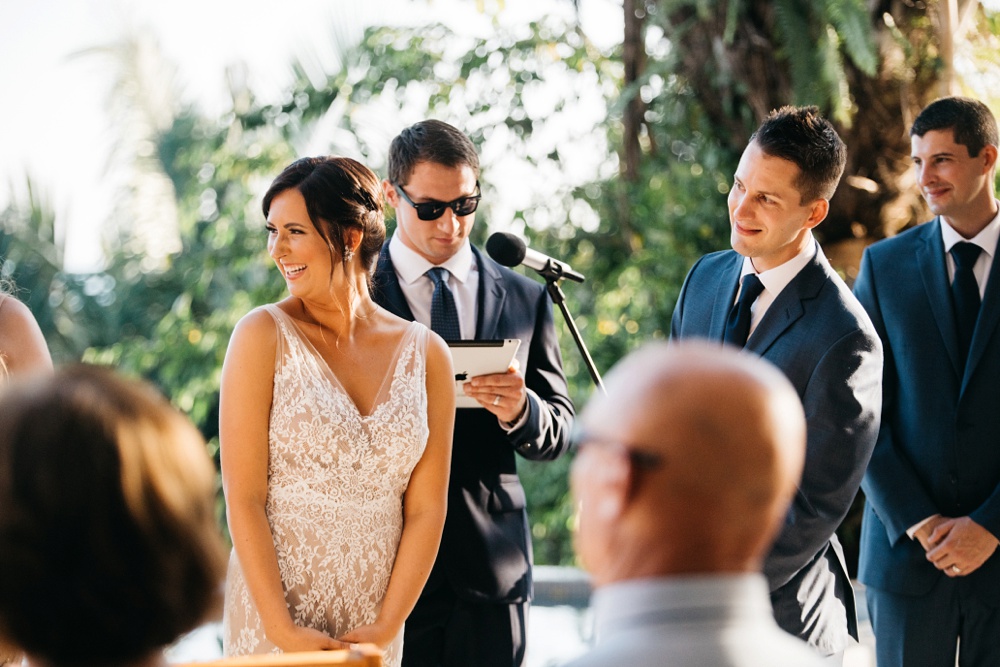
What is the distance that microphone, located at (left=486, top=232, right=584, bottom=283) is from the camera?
261cm

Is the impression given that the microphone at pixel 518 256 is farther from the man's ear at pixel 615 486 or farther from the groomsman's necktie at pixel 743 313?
the man's ear at pixel 615 486

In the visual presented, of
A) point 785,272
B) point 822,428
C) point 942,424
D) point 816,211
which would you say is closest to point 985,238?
point 942,424

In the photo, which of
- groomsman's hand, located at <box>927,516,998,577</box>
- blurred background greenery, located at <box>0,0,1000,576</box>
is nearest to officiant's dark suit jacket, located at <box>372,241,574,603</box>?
groomsman's hand, located at <box>927,516,998,577</box>

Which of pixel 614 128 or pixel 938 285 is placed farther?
pixel 614 128

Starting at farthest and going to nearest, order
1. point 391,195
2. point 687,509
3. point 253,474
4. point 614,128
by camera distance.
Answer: point 614,128 < point 391,195 < point 253,474 < point 687,509

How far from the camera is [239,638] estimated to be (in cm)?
218

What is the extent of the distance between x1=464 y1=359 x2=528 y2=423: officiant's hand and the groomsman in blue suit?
105 centimetres

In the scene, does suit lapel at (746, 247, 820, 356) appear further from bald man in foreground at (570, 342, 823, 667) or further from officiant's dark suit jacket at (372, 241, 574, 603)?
bald man in foreground at (570, 342, 823, 667)

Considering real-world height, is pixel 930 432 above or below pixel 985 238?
below

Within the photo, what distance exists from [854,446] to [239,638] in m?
1.40

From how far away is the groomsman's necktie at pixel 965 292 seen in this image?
2.86m

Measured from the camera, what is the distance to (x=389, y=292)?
9.01ft

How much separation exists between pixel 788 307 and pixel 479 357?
74 cm

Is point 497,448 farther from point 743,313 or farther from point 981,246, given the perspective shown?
point 981,246
